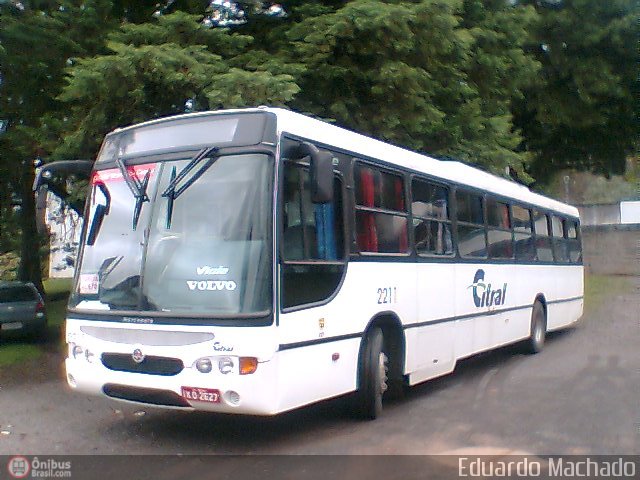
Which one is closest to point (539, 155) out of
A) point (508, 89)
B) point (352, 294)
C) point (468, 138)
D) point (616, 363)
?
point (508, 89)

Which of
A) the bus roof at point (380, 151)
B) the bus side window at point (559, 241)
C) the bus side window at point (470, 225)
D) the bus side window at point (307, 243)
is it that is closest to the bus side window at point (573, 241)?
the bus side window at point (559, 241)

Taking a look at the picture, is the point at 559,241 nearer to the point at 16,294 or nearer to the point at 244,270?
the point at 244,270

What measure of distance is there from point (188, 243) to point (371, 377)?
2596 millimetres

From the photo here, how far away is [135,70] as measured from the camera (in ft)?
→ 35.5

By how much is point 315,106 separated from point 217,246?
18.9 ft

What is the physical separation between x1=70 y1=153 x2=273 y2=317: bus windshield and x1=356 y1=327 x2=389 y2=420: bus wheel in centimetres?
196

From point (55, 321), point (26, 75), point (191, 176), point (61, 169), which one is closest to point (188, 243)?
point (191, 176)

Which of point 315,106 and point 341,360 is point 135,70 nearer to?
point 315,106

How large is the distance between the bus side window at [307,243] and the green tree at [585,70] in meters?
13.1

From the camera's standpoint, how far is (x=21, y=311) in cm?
1728

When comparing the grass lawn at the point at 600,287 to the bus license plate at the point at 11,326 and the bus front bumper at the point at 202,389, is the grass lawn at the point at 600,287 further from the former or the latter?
the bus front bumper at the point at 202,389

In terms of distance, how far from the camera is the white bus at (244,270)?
692cm

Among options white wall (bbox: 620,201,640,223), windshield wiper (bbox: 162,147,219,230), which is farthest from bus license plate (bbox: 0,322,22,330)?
white wall (bbox: 620,201,640,223)

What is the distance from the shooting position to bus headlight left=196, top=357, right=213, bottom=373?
6891 millimetres
